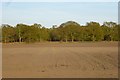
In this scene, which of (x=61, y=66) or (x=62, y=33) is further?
(x=62, y=33)

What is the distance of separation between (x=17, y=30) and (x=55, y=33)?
37.3ft

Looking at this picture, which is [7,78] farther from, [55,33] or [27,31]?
[55,33]

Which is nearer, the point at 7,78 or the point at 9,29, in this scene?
the point at 7,78

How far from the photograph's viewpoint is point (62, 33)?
259 ft

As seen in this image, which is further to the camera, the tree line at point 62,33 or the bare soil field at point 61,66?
the tree line at point 62,33

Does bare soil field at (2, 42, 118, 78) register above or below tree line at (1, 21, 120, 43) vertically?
below

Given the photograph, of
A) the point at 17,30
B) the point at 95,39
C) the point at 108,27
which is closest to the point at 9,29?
the point at 17,30

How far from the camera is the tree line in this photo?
2840 inches

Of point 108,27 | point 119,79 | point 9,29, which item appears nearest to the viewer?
point 119,79

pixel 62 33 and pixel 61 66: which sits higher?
pixel 62 33

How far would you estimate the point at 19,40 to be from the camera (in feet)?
234

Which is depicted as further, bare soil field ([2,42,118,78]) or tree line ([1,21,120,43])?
tree line ([1,21,120,43])

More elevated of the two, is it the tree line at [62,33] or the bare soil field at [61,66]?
the tree line at [62,33]

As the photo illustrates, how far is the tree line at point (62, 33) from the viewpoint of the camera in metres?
72.1
